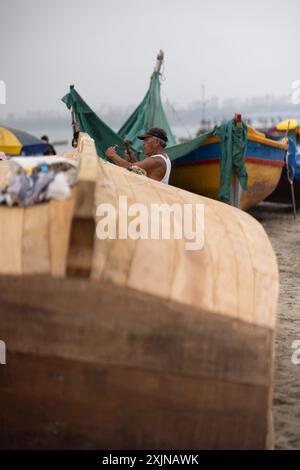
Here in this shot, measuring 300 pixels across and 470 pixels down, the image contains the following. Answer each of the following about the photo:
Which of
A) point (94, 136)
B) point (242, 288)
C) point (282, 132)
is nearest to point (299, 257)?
point (94, 136)

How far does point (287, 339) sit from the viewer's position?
17.0 feet

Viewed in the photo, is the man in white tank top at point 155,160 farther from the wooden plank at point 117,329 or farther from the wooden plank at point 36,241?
A: the wooden plank at point 117,329

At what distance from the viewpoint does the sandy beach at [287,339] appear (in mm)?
3621

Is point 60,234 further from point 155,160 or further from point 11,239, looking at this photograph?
point 155,160

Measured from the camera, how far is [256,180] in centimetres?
1121

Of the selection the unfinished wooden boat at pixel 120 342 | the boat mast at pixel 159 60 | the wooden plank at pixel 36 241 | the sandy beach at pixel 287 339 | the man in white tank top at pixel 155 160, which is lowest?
the sandy beach at pixel 287 339

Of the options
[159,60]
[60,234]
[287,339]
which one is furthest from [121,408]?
[159,60]

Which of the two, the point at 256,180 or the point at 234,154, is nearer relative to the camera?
the point at 234,154

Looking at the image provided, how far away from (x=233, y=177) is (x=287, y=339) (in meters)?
5.70

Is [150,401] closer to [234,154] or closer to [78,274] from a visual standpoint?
[78,274]

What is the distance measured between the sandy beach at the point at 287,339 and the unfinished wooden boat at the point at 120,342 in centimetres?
70

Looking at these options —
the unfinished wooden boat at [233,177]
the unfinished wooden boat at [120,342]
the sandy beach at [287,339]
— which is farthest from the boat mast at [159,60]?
the unfinished wooden boat at [120,342]

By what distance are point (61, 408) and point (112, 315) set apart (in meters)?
0.50

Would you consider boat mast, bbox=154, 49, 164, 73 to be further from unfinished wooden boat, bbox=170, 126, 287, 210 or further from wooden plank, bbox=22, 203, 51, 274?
wooden plank, bbox=22, 203, 51, 274
